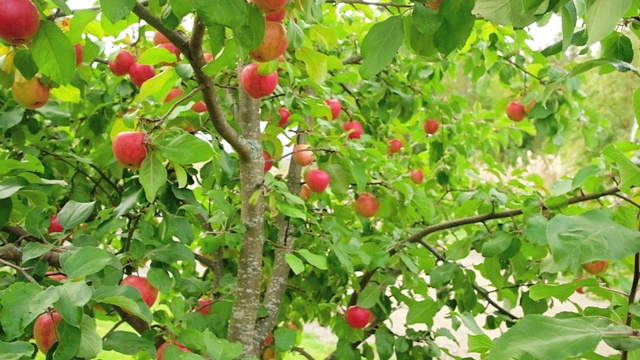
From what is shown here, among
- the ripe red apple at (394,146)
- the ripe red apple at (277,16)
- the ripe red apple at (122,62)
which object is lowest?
the ripe red apple at (394,146)

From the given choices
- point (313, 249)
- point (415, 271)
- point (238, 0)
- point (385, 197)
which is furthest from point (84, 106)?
point (238, 0)

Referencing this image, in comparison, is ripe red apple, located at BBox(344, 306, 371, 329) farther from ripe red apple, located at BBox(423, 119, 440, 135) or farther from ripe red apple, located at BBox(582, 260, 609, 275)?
ripe red apple, located at BBox(423, 119, 440, 135)

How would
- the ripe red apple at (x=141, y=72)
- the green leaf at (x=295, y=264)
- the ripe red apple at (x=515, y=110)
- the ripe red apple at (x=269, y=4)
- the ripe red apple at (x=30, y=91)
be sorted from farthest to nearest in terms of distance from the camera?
the ripe red apple at (x=515, y=110), the ripe red apple at (x=141, y=72), the green leaf at (x=295, y=264), the ripe red apple at (x=30, y=91), the ripe red apple at (x=269, y=4)

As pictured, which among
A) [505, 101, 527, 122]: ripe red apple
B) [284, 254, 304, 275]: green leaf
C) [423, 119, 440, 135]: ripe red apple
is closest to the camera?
[284, 254, 304, 275]: green leaf

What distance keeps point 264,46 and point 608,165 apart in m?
0.74

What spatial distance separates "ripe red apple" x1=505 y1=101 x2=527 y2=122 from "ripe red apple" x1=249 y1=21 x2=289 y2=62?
148 cm

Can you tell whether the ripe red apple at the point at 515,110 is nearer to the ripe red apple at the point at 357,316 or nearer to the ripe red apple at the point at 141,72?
the ripe red apple at the point at 357,316

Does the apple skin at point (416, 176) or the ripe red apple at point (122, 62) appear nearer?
the ripe red apple at point (122, 62)

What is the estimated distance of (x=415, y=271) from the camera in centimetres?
150

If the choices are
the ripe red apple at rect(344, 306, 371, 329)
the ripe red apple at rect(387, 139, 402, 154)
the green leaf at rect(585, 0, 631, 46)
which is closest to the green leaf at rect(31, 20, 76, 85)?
the green leaf at rect(585, 0, 631, 46)

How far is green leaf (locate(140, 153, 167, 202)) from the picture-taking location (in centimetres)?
98

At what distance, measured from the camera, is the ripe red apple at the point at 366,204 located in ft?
A: 5.61

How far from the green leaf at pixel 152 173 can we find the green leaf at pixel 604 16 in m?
0.68

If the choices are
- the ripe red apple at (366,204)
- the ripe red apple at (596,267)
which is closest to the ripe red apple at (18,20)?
the ripe red apple at (366,204)
